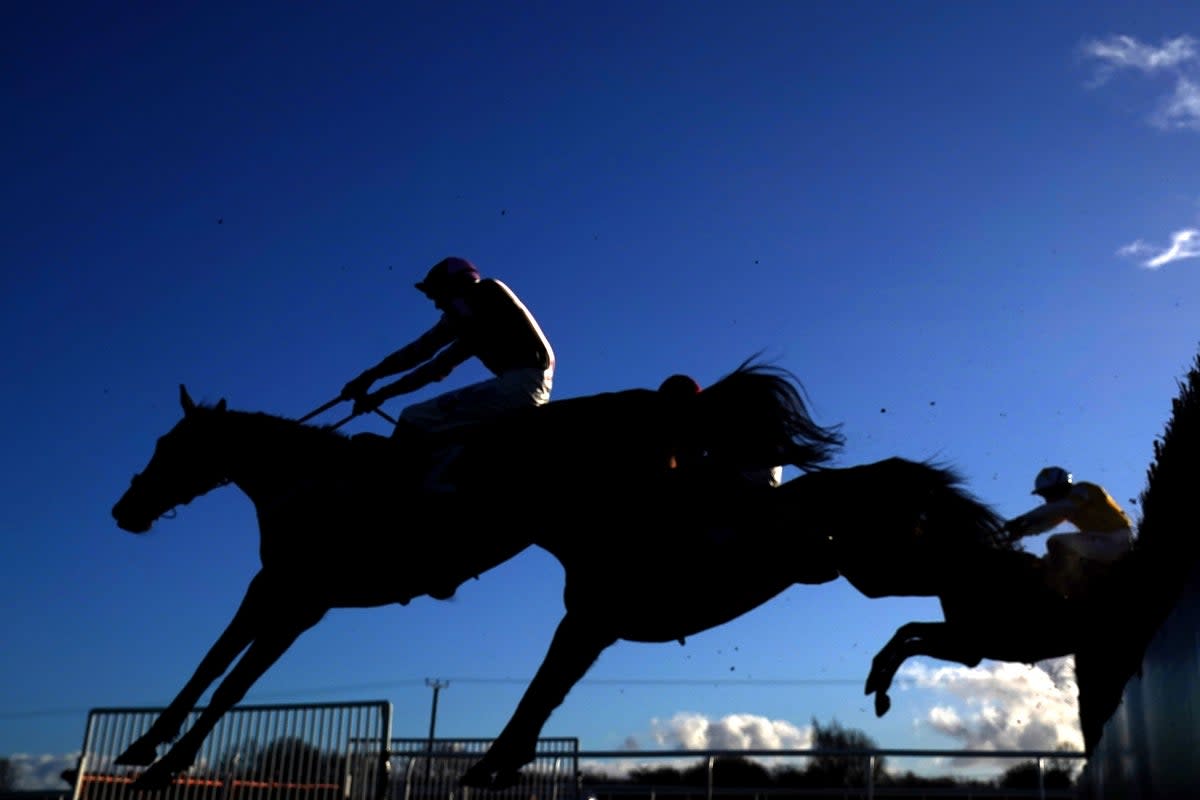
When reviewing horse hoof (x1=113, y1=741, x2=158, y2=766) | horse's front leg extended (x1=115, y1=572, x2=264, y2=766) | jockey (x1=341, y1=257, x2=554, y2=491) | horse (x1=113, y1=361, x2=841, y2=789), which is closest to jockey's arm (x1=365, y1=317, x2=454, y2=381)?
jockey (x1=341, y1=257, x2=554, y2=491)

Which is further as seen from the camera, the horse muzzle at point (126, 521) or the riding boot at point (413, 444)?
the horse muzzle at point (126, 521)

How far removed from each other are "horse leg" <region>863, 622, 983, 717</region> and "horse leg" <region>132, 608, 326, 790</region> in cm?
361

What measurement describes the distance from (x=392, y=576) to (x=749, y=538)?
92.8 inches

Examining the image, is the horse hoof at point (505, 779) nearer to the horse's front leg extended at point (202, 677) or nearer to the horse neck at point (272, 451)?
the horse's front leg extended at point (202, 677)

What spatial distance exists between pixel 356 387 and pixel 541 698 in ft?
9.50

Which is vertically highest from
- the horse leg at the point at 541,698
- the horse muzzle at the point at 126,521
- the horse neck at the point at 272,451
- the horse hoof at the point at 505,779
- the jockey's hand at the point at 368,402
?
the jockey's hand at the point at 368,402

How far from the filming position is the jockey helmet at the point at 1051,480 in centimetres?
743

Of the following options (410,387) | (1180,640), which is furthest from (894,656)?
(410,387)

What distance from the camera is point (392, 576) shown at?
7480 mm

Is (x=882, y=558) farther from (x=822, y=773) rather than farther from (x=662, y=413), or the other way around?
(x=822, y=773)

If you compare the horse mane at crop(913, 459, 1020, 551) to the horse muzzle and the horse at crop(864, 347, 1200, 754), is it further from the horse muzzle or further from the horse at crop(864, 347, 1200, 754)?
the horse muzzle

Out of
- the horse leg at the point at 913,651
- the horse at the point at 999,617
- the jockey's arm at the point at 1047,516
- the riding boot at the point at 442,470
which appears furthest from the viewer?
the riding boot at the point at 442,470

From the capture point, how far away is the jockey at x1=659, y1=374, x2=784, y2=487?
23.1 ft

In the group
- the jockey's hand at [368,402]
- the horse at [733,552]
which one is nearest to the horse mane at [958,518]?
the horse at [733,552]
